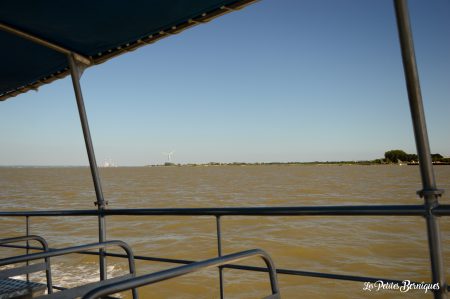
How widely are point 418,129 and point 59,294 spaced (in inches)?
66.2

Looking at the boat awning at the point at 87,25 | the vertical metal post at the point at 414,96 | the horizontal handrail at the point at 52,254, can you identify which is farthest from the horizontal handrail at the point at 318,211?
the boat awning at the point at 87,25

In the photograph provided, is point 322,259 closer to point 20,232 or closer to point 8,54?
point 8,54

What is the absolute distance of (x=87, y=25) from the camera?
2805 mm

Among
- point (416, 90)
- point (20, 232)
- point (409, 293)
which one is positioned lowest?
point (409, 293)

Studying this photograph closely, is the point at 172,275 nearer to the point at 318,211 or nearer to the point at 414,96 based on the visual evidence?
the point at 318,211

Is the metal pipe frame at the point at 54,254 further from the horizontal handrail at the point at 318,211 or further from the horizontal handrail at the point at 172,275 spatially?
the horizontal handrail at the point at 172,275

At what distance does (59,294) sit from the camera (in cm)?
Answer: 153

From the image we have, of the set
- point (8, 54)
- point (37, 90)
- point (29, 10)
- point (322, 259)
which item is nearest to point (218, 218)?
point (29, 10)

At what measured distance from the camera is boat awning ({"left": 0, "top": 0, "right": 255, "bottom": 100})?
97.8 inches

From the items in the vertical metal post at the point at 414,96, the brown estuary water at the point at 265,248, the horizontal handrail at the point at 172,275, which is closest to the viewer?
the horizontal handrail at the point at 172,275

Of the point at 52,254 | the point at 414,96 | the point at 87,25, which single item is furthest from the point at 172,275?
the point at 87,25

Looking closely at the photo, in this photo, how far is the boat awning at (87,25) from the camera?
248 cm

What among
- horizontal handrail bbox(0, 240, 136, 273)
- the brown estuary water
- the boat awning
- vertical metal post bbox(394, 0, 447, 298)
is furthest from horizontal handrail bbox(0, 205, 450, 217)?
the brown estuary water

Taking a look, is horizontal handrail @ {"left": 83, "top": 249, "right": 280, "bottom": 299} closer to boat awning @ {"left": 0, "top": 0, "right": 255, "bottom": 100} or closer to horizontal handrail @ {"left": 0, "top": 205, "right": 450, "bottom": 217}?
horizontal handrail @ {"left": 0, "top": 205, "right": 450, "bottom": 217}
